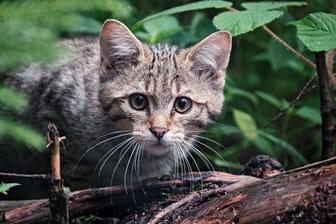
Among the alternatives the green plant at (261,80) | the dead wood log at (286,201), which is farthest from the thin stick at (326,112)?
the dead wood log at (286,201)

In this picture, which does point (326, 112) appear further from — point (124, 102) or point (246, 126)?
point (246, 126)

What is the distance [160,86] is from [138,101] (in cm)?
13

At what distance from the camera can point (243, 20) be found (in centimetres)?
310

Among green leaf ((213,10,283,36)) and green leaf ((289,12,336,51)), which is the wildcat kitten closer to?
green leaf ((213,10,283,36))

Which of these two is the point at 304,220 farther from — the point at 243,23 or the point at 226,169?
the point at 226,169

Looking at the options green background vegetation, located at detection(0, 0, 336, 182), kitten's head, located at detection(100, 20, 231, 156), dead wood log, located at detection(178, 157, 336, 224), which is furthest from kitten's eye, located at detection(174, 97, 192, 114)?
dead wood log, located at detection(178, 157, 336, 224)

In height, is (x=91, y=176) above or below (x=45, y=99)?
below

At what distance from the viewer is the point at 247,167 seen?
2.89m

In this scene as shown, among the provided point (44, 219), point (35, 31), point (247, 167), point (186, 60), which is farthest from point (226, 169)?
point (35, 31)

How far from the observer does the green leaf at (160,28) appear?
406 cm

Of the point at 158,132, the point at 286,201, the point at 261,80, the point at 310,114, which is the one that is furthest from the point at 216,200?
the point at 261,80

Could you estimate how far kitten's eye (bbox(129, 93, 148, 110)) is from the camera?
3.23 m

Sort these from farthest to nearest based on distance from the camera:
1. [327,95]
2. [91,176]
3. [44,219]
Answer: [91,176] → [327,95] → [44,219]

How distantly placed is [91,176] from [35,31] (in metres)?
1.95
